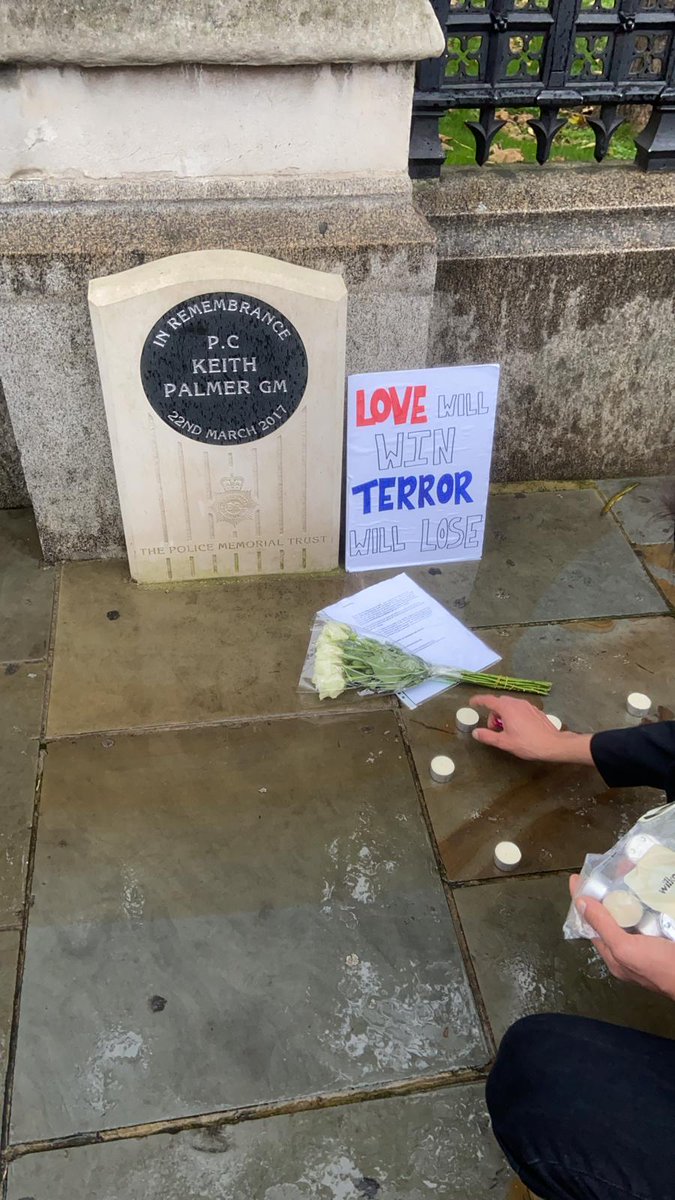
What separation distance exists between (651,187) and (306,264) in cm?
130

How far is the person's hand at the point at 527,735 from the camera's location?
2.33m

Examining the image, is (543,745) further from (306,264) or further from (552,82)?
(552,82)

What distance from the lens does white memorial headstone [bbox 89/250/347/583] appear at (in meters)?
2.53

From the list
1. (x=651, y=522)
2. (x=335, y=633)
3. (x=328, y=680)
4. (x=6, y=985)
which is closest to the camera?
(x=6, y=985)

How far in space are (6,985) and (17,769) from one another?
0.61 m

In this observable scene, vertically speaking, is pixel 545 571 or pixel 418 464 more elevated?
pixel 418 464

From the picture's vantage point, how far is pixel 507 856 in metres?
2.25

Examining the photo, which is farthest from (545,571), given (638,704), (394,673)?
(394,673)

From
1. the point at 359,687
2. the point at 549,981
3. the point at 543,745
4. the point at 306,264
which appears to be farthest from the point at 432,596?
the point at 549,981

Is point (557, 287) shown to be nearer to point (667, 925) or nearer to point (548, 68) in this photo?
point (548, 68)

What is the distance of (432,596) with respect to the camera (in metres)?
3.06

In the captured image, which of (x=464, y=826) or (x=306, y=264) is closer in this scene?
(x=464, y=826)

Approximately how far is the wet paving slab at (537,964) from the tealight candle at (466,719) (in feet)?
1.54

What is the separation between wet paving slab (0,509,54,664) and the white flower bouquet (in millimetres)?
855
